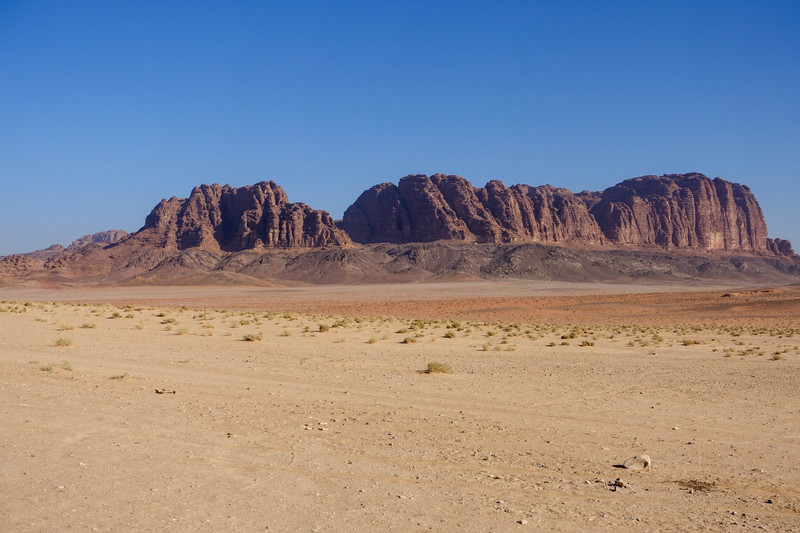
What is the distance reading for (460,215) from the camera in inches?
6870

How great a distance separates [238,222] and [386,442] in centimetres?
16466

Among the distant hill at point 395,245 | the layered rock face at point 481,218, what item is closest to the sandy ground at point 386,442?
the distant hill at point 395,245

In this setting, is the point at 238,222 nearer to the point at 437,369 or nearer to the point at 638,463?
the point at 437,369

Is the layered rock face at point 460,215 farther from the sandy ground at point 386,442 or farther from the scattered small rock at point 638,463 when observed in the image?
the scattered small rock at point 638,463

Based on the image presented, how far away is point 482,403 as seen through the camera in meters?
12.3

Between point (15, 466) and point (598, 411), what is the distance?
9.11 m

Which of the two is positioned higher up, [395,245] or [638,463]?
[395,245]

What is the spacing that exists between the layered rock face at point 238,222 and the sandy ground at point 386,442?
140m

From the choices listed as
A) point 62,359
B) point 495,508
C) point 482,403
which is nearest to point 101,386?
point 62,359

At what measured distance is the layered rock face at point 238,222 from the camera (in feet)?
522

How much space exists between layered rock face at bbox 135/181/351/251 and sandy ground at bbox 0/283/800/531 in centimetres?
14043

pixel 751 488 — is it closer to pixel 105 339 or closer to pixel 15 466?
pixel 15 466

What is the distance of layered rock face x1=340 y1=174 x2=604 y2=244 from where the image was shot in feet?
555

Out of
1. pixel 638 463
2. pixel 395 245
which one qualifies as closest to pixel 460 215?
pixel 395 245
